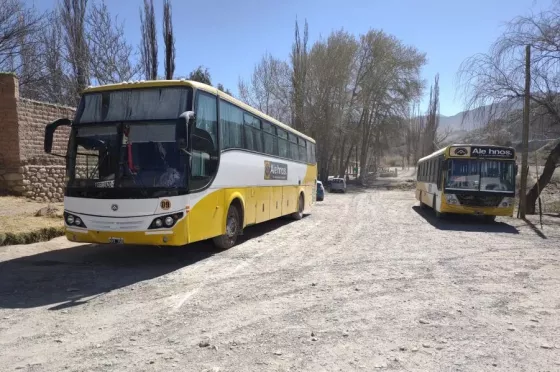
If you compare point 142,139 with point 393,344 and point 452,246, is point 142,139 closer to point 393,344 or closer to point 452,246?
point 393,344

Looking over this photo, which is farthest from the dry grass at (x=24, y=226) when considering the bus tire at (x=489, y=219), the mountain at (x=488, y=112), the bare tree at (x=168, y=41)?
the mountain at (x=488, y=112)

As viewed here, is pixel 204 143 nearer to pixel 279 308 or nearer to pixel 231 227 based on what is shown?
pixel 231 227

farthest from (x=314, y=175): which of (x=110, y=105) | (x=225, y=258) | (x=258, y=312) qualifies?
(x=258, y=312)

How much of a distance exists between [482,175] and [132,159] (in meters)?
12.5

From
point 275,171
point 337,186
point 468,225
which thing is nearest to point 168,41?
point 275,171

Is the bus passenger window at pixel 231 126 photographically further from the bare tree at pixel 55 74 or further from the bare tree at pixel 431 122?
the bare tree at pixel 431 122

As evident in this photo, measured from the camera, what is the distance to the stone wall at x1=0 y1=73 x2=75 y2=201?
43.4 feet

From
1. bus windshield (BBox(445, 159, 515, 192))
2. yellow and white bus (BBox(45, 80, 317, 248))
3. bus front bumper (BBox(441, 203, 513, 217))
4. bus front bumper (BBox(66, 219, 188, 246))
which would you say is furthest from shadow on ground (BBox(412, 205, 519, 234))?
bus front bumper (BBox(66, 219, 188, 246))

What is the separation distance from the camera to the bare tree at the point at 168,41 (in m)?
20.7

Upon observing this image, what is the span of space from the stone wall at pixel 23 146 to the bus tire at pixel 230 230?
8.22 m

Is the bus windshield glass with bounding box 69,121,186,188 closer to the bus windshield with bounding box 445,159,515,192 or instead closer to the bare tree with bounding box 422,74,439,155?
the bus windshield with bounding box 445,159,515,192

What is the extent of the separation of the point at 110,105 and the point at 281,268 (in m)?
4.31

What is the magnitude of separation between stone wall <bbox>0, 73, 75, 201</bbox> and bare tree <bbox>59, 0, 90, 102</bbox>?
1062 cm

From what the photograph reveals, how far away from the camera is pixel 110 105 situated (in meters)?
7.79
